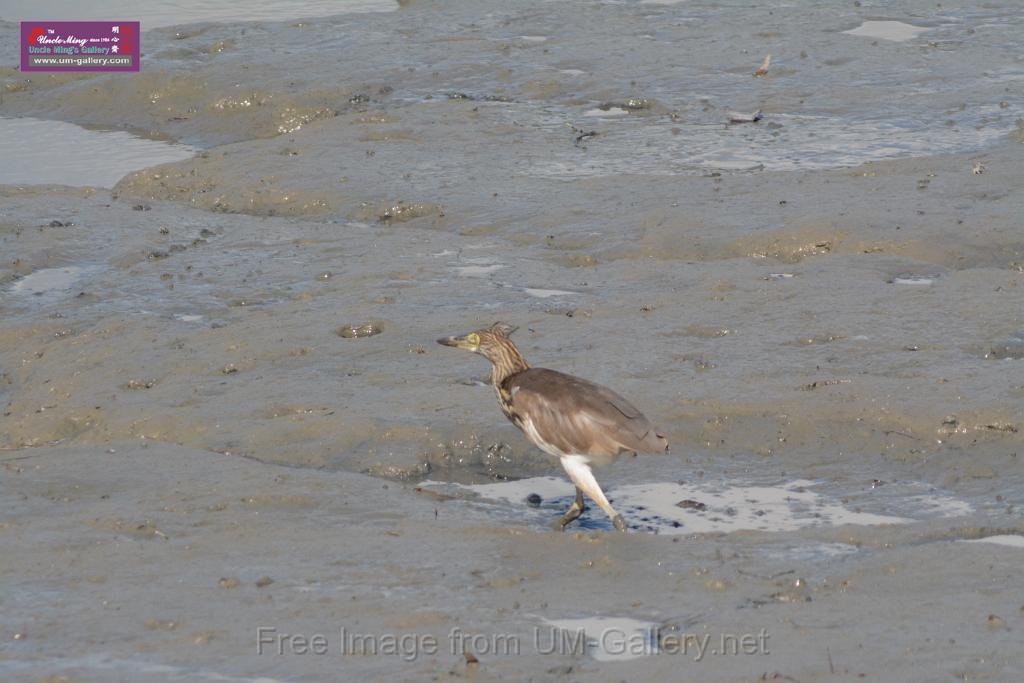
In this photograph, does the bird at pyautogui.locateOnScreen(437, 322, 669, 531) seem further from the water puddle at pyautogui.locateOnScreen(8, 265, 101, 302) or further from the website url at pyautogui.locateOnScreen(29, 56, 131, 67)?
the website url at pyautogui.locateOnScreen(29, 56, 131, 67)

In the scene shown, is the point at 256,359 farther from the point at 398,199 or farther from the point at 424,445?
the point at 398,199

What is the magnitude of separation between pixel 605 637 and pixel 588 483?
154 centimetres

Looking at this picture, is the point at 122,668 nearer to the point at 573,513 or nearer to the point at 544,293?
the point at 573,513

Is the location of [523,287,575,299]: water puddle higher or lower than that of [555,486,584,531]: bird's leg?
higher

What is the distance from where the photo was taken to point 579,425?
23.5 feet

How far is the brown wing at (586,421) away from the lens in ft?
23.3

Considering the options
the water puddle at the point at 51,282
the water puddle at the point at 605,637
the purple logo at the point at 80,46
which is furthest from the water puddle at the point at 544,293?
the purple logo at the point at 80,46

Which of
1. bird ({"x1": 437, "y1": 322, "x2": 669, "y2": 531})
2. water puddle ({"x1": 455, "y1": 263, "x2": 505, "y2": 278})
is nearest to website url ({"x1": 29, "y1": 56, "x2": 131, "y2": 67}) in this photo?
water puddle ({"x1": 455, "y1": 263, "x2": 505, "y2": 278})

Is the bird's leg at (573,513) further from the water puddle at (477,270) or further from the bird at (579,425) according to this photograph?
the water puddle at (477,270)

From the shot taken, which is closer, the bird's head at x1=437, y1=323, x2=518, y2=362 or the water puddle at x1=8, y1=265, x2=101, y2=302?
the bird's head at x1=437, y1=323, x2=518, y2=362

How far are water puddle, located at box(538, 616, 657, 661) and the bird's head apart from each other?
2300 mm

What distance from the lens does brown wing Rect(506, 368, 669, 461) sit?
7.11 m

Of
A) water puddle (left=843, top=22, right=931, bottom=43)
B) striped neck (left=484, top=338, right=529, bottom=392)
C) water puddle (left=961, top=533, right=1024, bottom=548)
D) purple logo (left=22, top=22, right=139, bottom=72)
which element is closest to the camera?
water puddle (left=961, top=533, right=1024, bottom=548)

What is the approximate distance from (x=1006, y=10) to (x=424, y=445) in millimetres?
12567
